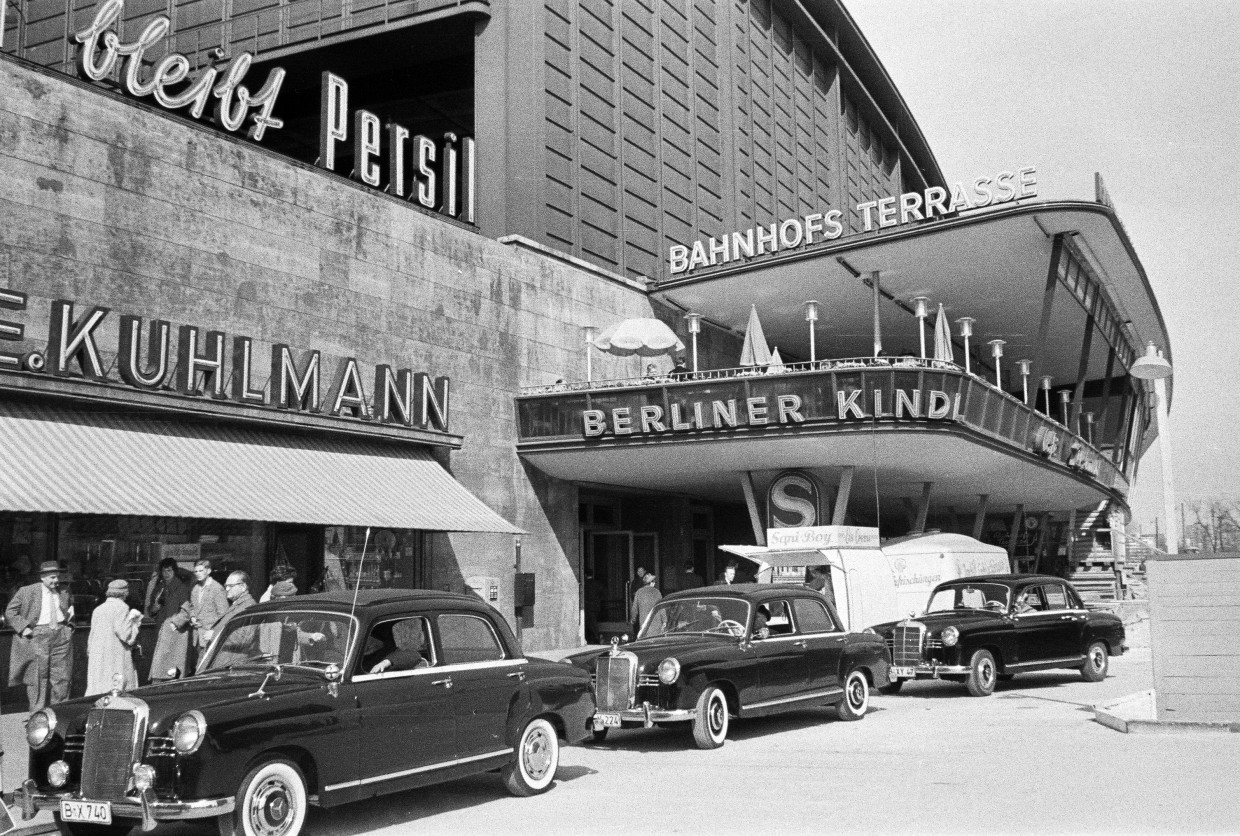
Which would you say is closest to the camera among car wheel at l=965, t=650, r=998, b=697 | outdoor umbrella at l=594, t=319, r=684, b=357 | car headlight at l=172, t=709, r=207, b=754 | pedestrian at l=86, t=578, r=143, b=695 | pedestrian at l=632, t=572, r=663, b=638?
car headlight at l=172, t=709, r=207, b=754

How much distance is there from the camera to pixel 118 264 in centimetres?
1588

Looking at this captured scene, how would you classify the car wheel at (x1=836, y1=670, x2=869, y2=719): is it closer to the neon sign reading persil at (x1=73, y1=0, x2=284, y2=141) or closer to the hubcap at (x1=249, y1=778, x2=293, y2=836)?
the hubcap at (x1=249, y1=778, x2=293, y2=836)

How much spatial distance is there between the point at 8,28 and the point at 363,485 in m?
26.7

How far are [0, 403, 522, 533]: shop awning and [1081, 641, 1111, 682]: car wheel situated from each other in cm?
974

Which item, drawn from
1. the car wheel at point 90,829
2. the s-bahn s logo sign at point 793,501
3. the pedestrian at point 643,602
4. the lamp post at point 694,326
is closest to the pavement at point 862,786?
the car wheel at point 90,829

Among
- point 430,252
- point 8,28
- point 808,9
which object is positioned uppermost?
point 808,9

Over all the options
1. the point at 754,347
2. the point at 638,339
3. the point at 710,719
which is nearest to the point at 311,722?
the point at 710,719

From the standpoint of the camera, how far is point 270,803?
291 inches

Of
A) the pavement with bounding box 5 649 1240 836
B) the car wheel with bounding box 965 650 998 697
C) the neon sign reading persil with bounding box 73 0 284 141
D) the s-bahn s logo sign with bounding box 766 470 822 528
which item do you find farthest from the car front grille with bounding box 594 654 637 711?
the s-bahn s logo sign with bounding box 766 470 822 528

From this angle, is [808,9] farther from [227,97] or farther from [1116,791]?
[1116,791]

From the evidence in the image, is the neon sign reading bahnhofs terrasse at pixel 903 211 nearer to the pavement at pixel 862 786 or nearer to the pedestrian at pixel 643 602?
the pedestrian at pixel 643 602

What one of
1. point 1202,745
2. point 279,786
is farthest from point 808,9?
point 279,786

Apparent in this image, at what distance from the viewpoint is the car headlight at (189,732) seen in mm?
6969

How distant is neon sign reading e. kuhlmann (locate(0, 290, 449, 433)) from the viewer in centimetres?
1452
